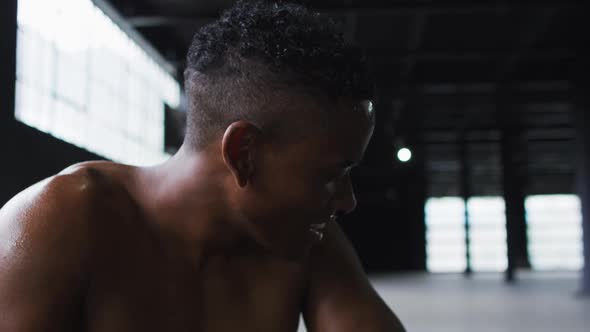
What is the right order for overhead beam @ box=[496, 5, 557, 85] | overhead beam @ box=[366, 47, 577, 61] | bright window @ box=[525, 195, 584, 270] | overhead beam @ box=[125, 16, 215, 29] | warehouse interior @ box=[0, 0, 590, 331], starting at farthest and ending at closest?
bright window @ box=[525, 195, 584, 270], overhead beam @ box=[366, 47, 577, 61], overhead beam @ box=[496, 5, 557, 85], overhead beam @ box=[125, 16, 215, 29], warehouse interior @ box=[0, 0, 590, 331]

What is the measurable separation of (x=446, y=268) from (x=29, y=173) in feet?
61.1

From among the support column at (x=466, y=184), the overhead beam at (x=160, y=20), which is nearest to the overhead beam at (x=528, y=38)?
the support column at (x=466, y=184)

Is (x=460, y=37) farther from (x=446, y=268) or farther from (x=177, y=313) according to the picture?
(x=446, y=268)

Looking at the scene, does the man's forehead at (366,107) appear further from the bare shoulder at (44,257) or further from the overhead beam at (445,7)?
the overhead beam at (445,7)

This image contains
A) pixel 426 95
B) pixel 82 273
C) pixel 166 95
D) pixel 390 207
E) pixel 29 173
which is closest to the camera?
pixel 82 273

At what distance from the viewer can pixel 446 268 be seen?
942 inches

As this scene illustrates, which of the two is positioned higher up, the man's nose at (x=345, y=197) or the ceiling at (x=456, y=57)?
the ceiling at (x=456, y=57)

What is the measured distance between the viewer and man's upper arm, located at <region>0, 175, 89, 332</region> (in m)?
0.82

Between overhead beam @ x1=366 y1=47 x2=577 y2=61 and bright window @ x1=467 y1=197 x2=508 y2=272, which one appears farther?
bright window @ x1=467 y1=197 x2=508 y2=272

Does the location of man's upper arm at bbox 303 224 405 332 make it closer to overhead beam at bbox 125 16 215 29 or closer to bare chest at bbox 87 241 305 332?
bare chest at bbox 87 241 305 332

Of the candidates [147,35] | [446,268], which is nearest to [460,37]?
[147,35]

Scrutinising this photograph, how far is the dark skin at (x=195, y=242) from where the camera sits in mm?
851

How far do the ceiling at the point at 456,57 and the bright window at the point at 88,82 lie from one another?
496mm

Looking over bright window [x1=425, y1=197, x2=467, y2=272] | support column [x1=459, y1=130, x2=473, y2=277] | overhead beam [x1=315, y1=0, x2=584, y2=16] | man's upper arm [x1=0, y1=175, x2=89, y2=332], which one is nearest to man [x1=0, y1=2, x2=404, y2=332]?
man's upper arm [x1=0, y1=175, x2=89, y2=332]
